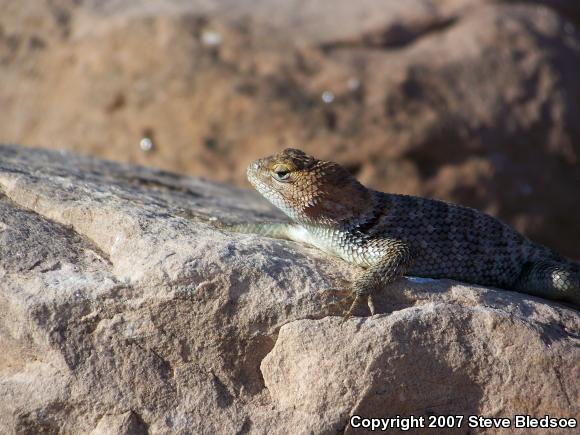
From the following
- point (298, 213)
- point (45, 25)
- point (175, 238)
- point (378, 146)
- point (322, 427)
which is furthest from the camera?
point (45, 25)

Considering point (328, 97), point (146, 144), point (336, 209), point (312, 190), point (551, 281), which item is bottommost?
point (551, 281)

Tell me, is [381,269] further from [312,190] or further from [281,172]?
[281,172]

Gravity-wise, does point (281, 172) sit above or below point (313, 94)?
above

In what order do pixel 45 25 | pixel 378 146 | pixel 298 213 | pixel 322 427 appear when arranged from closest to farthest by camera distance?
1. pixel 322 427
2. pixel 298 213
3. pixel 378 146
4. pixel 45 25

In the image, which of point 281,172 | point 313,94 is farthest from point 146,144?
point 281,172

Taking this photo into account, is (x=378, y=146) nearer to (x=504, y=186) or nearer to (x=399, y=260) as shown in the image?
(x=504, y=186)

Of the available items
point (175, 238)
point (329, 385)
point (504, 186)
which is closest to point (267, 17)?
point (504, 186)

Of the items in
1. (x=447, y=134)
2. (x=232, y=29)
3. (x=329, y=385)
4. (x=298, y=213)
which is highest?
(x=232, y=29)
